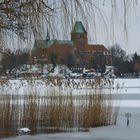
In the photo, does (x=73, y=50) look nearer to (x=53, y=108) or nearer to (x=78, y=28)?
(x=78, y=28)

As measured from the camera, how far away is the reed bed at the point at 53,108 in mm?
8953

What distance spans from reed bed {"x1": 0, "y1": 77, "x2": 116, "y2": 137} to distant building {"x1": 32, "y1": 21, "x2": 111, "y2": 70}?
4.47 metres

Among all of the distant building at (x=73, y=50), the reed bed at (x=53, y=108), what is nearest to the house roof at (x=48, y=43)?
the distant building at (x=73, y=50)

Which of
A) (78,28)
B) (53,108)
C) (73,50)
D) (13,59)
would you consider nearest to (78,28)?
(78,28)

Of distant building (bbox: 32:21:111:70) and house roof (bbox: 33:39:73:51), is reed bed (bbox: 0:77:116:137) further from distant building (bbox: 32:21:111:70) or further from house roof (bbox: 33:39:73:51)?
house roof (bbox: 33:39:73:51)

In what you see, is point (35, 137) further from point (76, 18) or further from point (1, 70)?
point (76, 18)

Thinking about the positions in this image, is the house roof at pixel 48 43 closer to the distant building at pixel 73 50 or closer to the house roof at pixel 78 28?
the distant building at pixel 73 50

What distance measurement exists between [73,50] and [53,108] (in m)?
5.33

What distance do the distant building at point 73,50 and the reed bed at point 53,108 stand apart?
→ 4.47m

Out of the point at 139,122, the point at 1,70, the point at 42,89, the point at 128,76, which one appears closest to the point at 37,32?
the point at 1,70

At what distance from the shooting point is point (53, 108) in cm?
916

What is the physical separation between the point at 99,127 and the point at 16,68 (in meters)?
5.37

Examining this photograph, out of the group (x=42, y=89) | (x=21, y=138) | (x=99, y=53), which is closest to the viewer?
(x=99, y=53)

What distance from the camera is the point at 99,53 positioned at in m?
4.45
